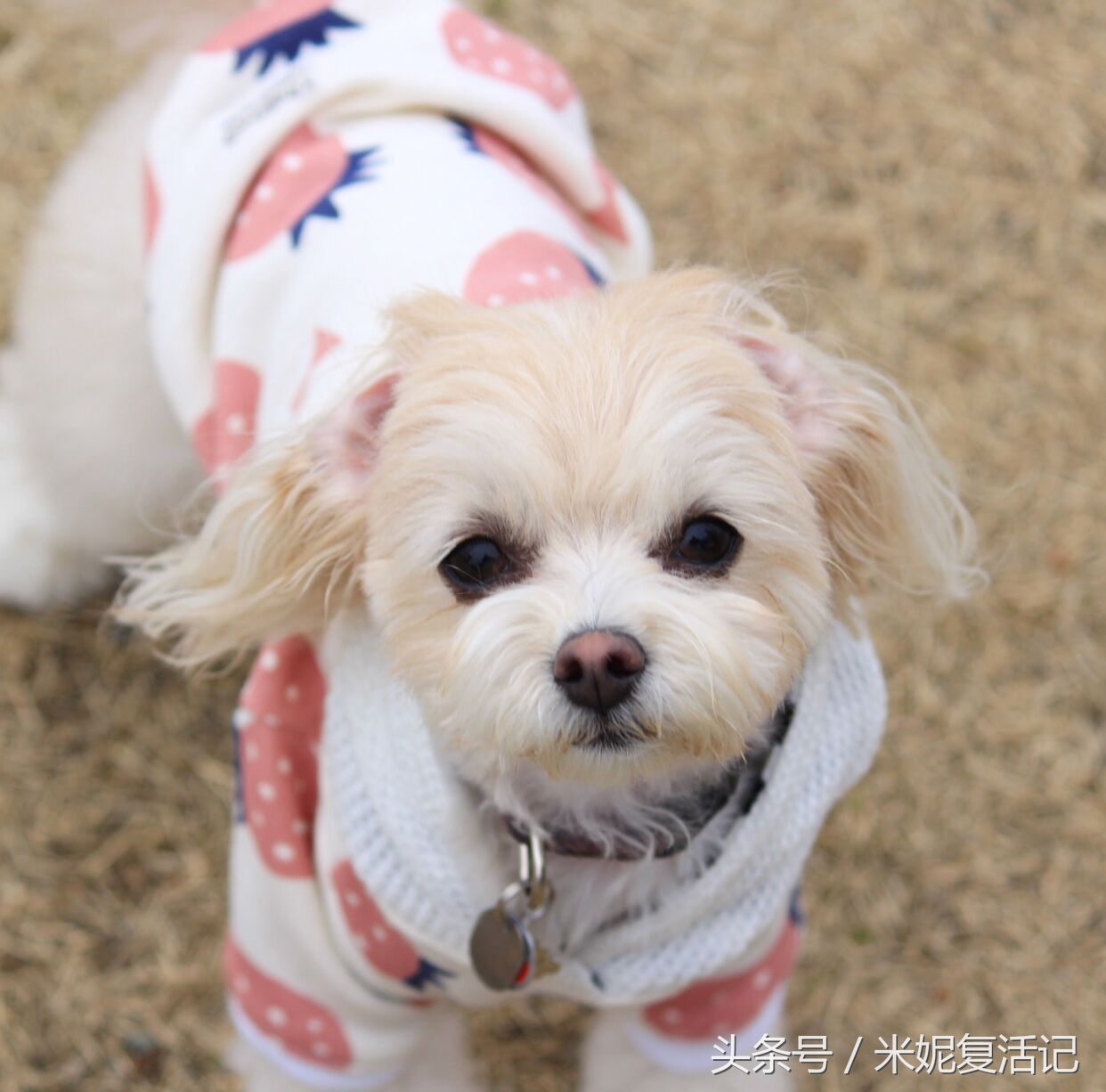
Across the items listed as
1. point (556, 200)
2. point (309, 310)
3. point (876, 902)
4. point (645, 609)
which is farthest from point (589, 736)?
point (876, 902)

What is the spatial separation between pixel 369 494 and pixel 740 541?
0.36m

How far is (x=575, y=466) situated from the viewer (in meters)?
1.05

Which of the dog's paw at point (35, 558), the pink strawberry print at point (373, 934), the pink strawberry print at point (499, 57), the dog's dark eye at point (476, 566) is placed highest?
the pink strawberry print at point (499, 57)

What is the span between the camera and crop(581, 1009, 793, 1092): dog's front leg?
5.17ft

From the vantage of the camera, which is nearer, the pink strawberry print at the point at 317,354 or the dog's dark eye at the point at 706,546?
the dog's dark eye at the point at 706,546

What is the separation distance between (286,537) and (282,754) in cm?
37

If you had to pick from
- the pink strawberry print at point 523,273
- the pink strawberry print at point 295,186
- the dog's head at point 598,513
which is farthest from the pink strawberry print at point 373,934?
the pink strawberry print at point 295,186

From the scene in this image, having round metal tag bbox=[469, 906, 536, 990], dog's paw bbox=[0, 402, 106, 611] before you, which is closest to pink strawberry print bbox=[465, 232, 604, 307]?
round metal tag bbox=[469, 906, 536, 990]

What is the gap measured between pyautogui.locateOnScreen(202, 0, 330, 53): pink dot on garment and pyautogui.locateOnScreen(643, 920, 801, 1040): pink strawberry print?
4.54ft

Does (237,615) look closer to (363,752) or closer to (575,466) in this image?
(363,752)

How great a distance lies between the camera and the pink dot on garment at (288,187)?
1610mm

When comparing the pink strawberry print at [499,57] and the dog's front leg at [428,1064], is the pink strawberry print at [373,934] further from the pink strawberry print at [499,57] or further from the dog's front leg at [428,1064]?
the pink strawberry print at [499,57]

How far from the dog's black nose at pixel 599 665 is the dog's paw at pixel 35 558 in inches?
58.0

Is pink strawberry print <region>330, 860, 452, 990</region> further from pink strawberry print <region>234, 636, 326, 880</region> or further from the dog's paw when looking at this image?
the dog's paw
